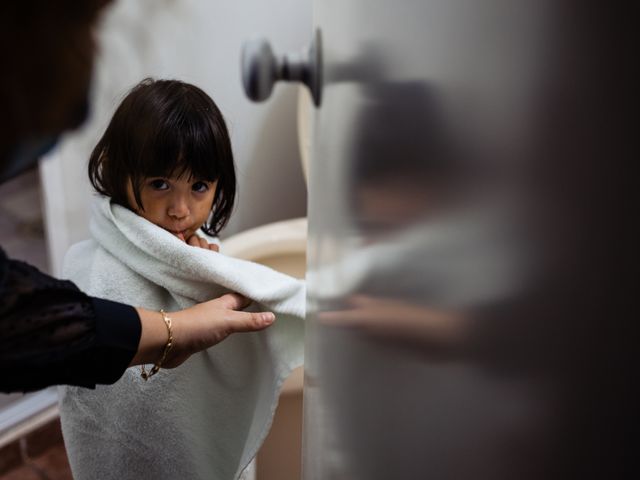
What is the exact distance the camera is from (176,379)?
2.07 ft

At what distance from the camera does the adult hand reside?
47 centimetres

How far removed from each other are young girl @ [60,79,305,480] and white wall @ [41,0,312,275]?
0.64 feet

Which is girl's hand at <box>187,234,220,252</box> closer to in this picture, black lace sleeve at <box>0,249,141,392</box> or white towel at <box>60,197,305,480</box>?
white towel at <box>60,197,305,480</box>

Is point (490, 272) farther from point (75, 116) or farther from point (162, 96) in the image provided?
point (162, 96)

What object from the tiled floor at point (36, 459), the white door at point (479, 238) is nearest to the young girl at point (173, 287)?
the white door at point (479, 238)

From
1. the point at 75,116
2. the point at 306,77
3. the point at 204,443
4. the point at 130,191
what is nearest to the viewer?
the point at 75,116

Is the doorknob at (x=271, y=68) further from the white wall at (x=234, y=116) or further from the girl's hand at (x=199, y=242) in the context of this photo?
the white wall at (x=234, y=116)

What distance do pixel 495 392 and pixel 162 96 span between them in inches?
14.5

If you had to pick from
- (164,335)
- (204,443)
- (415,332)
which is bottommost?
(204,443)

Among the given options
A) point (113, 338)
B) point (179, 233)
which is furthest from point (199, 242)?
point (113, 338)

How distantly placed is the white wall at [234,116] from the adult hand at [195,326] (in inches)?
11.3

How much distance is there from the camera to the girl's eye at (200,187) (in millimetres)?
536

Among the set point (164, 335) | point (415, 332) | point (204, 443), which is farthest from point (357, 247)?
point (204, 443)

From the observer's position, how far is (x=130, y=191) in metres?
0.56
